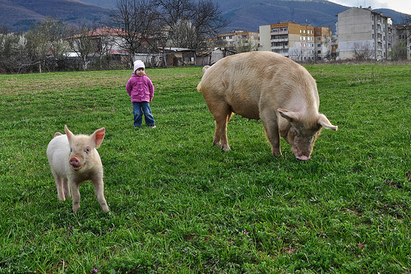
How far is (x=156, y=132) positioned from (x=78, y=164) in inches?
236

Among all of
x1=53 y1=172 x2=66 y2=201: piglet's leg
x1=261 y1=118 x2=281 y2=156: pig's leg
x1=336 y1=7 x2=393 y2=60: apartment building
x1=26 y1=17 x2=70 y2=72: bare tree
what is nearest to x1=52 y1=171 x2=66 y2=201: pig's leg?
x1=53 y1=172 x2=66 y2=201: piglet's leg

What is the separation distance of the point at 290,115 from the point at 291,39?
400 feet

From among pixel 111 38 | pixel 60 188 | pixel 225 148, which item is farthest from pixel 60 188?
pixel 111 38

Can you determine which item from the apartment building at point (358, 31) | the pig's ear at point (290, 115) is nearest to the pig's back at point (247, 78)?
the pig's ear at point (290, 115)

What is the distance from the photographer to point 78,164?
413 cm

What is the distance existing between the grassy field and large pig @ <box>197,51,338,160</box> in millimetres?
508

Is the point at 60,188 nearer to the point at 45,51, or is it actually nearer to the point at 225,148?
the point at 225,148

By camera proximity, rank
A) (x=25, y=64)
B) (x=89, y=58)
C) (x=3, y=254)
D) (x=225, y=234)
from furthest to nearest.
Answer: (x=89, y=58)
(x=25, y=64)
(x=225, y=234)
(x=3, y=254)

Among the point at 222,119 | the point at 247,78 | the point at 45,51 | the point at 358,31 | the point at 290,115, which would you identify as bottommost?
the point at 222,119

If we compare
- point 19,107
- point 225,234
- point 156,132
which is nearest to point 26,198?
point 225,234

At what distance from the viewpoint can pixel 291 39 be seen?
11962 cm

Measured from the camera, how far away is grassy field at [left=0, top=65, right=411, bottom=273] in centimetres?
340

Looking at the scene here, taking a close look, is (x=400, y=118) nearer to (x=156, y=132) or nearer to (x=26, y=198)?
(x=156, y=132)

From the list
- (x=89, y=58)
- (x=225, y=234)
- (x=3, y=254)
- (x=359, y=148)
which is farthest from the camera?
(x=89, y=58)
